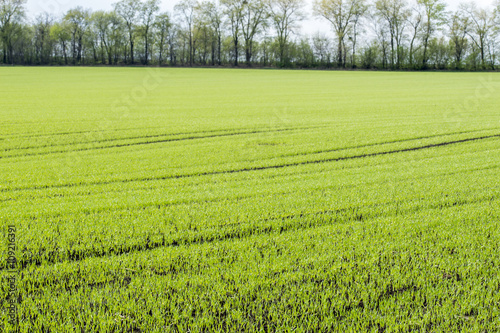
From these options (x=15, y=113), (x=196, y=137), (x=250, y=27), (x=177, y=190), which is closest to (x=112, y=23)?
(x=250, y=27)

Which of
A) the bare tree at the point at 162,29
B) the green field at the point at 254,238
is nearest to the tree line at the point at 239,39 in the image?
the bare tree at the point at 162,29

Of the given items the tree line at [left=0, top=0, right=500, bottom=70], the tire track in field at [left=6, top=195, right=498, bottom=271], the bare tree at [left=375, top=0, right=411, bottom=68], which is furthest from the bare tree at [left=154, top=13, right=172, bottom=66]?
the tire track in field at [left=6, top=195, right=498, bottom=271]

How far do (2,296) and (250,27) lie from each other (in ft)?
289

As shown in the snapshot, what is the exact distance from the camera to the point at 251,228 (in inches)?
209

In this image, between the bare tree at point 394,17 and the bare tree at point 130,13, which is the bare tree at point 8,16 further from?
the bare tree at point 394,17

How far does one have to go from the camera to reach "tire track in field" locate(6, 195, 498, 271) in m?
4.57

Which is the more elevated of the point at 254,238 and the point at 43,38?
the point at 43,38

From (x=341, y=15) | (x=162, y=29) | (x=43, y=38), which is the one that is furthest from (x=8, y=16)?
(x=341, y=15)

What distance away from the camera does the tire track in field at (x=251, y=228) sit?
4.57m

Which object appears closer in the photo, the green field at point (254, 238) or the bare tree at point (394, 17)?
the green field at point (254, 238)

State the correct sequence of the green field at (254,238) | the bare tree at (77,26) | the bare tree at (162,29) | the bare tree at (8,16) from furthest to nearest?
1. the bare tree at (162,29)
2. the bare tree at (77,26)
3. the bare tree at (8,16)
4. the green field at (254,238)

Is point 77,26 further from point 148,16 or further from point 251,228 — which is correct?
point 251,228

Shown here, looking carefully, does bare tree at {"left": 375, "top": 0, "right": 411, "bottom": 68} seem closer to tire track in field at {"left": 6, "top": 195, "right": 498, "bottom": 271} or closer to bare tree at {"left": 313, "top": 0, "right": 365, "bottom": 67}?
bare tree at {"left": 313, "top": 0, "right": 365, "bottom": 67}

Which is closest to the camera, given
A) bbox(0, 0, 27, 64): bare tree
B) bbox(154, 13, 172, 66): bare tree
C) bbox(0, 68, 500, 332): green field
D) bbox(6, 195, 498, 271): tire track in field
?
bbox(0, 68, 500, 332): green field
